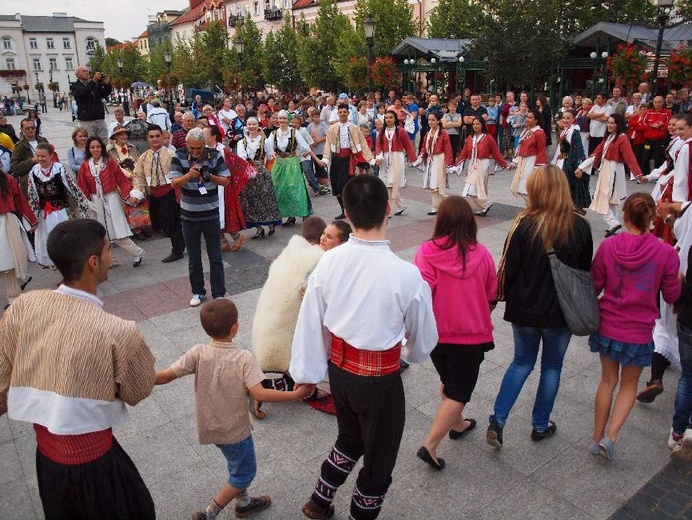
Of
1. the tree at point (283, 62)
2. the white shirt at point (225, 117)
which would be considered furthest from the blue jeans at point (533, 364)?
the tree at point (283, 62)

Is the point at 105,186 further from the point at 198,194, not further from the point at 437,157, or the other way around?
the point at 437,157

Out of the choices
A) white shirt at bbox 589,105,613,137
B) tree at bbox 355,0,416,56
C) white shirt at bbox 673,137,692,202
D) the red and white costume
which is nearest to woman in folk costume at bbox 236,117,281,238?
the red and white costume

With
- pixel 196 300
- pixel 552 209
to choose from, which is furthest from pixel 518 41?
pixel 552 209

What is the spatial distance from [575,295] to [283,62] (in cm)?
4037

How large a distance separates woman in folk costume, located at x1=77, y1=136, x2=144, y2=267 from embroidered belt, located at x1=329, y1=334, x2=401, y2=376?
5.66m

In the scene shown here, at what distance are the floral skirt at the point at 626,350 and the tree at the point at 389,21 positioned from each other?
30.6m

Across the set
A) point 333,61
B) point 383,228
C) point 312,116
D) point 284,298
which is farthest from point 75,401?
point 333,61

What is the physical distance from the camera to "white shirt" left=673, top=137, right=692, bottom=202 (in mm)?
5598

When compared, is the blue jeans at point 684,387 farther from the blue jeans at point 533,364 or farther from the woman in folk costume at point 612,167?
the woman in folk costume at point 612,167

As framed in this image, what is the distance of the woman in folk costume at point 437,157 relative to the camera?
9.62 meters

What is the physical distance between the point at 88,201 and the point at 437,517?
5865mm

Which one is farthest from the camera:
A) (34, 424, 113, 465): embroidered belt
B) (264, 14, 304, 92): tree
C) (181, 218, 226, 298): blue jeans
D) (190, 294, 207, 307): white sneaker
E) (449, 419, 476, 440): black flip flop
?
(264, 14, 304, 92): tree

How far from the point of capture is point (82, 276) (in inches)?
84.7

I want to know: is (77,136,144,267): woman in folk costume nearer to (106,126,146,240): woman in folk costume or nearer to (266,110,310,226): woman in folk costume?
(106,126,146,240): woman in folk costume
